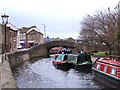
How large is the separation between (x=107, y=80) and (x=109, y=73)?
64cm

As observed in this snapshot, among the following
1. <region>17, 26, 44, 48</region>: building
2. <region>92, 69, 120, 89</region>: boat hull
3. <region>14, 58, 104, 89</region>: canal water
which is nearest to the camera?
<region>92, 69, 120, 89</region>: boat hull

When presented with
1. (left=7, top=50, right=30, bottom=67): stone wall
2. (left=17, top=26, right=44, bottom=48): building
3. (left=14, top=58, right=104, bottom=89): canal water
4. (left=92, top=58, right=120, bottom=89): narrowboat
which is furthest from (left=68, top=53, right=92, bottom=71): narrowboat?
(left=17, top=26, right=44, bottom=48): building

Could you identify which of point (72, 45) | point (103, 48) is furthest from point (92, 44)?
point (72, 45)

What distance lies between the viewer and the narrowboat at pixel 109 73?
23.2 meters

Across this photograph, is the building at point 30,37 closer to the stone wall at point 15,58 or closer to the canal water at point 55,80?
the stone wall at point 15,58

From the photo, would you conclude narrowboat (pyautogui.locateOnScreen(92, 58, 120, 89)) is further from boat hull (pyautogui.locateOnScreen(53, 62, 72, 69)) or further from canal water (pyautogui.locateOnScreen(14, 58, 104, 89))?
boat hull (pyautogui.locateOnScreen(53, 62, 72, 69))

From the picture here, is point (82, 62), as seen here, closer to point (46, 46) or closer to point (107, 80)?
point (107, 80)

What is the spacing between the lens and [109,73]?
25.3 metres

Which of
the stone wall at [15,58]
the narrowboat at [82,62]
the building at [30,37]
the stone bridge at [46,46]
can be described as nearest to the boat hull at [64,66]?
the narrowboat at [82,62]

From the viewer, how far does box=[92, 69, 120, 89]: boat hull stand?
22969 millimetres

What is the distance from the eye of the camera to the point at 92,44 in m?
67.8

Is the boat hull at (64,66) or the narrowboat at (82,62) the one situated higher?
the narrowboat at (82,62)

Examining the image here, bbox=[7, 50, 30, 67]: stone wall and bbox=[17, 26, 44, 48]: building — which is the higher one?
bbox=[17, 26, 44, 48]: building

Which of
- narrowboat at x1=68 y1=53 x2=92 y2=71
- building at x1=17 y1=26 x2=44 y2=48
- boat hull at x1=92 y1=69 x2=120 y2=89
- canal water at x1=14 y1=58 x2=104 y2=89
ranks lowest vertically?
canal water at x1=14 y1=58 x2=104 y2=89
